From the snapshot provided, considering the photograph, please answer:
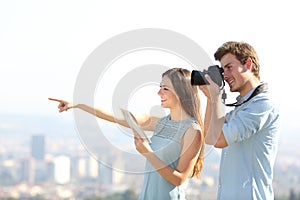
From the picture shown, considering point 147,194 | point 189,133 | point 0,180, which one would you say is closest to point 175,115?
point 189,133

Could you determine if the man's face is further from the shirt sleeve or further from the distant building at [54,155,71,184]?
the distant building at [54,155,71,184]

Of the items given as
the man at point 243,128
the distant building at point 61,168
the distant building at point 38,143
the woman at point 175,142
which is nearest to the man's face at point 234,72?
the man at point 243,128

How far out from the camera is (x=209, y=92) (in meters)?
3.48

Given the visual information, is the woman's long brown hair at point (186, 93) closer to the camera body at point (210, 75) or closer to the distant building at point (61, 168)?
the camera body at point (210, 75)

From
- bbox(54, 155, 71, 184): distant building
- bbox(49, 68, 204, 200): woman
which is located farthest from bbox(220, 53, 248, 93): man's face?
bbox(54, 155, 71, 184): distant building

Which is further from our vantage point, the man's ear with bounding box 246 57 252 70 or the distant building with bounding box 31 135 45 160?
the distant building with bounding box 31 135 45 160

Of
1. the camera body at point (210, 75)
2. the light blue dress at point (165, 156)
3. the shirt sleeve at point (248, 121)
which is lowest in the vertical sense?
the light blue dress at point (165, 156)

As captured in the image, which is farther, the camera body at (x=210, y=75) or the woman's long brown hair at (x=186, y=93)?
the woman's long brown hair at (x=186, y=93)

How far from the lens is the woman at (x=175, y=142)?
3.57 meters

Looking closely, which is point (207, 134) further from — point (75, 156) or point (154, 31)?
point (75, 156)

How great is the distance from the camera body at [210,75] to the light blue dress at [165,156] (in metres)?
0.23

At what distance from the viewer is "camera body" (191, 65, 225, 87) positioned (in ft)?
11.3

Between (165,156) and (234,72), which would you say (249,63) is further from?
(165,156)

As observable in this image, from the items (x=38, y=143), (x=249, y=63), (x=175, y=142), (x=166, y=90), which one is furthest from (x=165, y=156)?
(x=38, y=143)
